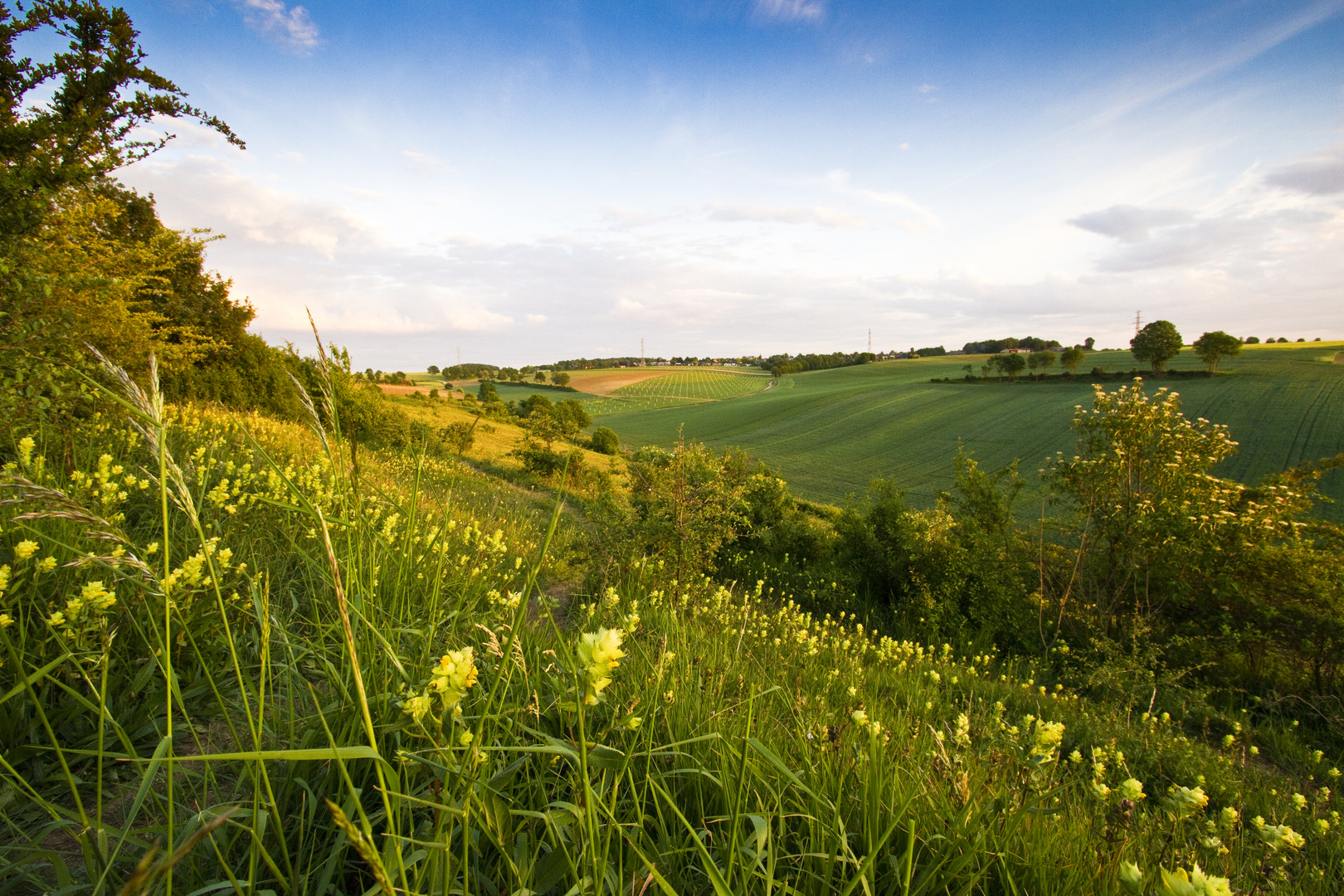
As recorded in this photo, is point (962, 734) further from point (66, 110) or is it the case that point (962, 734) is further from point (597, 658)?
point (66, 110)

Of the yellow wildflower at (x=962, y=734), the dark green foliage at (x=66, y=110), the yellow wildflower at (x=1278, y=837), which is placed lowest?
the yellow wildflower at (x=1278, y=837)

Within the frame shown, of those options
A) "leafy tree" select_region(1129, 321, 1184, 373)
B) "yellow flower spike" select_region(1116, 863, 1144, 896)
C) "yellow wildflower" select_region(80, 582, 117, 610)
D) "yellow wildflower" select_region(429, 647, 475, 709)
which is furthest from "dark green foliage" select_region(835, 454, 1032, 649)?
"leafy tree" select_region(1129, 321, 1184, 373)

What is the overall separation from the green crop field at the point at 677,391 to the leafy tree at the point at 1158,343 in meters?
50.5

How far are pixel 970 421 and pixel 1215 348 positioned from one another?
24822 mm

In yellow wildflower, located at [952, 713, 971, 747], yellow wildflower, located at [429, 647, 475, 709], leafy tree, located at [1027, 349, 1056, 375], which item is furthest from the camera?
leafy tree, located at [1027, 349, 1056, 375]

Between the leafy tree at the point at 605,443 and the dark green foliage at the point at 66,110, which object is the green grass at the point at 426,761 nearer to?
the dark green foliage at the point at 66,110

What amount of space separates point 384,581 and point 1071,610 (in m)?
13.9

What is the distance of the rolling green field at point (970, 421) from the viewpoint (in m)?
36.8

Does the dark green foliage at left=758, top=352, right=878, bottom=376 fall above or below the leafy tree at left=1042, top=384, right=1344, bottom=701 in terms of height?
above

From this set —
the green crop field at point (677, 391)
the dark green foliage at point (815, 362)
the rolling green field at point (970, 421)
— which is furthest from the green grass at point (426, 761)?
the dark green foliage at point (815, 362)

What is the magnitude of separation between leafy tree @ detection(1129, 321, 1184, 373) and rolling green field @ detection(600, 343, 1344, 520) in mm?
3391

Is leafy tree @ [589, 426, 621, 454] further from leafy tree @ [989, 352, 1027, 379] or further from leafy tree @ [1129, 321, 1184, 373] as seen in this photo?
leafy tree @ [1129, 321, 1184, 373]

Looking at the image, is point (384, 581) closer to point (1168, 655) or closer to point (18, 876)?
point (18, 876)

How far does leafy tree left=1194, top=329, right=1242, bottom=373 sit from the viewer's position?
52000 millimetres
